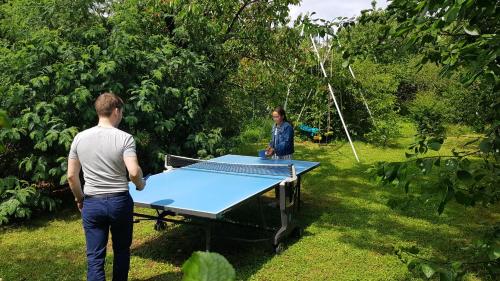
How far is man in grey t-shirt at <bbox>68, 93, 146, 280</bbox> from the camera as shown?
13.4 feet

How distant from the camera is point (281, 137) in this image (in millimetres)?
7793

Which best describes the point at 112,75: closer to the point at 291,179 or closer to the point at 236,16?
the point at 236,16

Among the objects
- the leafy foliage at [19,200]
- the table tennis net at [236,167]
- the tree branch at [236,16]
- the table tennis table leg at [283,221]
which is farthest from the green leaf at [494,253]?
the tree branch at [236,16]

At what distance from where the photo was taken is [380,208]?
8.20m

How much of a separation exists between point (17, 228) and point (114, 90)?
2.50 m

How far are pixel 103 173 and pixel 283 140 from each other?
4134mm

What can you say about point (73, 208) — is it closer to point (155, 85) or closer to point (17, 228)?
point (17, 228)

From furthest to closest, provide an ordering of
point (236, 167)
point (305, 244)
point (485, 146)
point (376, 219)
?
point (376, 219) < point (236, 167) < point (305, 244) < point (485, 146)

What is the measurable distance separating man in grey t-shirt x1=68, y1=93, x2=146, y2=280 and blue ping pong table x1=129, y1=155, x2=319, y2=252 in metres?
0.86

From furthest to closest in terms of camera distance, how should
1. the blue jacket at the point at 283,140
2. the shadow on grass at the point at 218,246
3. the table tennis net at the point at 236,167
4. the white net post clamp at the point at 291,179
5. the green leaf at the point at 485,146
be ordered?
the blue jacket at the point at 283,140
the table tennis net at the point at 236,167
the white net post clamp at the point at 291,179
the shadow on grass at the point at 218,246
the green leaf at the point at 485,146

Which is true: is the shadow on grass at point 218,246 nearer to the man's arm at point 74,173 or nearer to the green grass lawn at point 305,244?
the green grass lawn at point 305,244

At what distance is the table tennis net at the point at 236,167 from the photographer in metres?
6.43

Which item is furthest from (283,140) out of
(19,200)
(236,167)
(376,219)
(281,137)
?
(19,200)

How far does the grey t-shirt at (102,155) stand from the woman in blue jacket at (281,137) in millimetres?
3890
